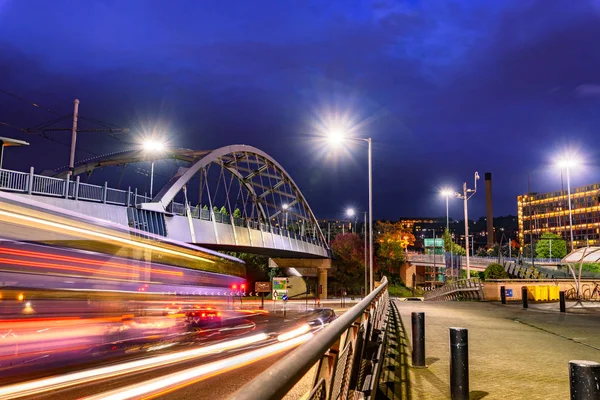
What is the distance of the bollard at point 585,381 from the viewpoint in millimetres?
3920

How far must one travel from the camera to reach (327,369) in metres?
2.95

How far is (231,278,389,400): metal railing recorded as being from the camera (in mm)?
1672

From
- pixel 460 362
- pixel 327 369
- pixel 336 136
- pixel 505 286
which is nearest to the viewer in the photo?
pixel 327 369

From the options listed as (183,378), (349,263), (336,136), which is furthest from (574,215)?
(183,378)

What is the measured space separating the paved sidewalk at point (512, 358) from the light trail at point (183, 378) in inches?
92.3

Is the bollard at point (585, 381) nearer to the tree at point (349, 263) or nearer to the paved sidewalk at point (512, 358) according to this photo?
the paved sidewalk at point (512, 358)

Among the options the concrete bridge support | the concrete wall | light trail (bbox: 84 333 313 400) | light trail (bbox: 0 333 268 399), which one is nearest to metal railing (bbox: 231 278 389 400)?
light trail (bbox: 84 333 313 400)

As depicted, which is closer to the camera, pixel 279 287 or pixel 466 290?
pixel 279 287

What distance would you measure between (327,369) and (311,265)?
76.8 metres

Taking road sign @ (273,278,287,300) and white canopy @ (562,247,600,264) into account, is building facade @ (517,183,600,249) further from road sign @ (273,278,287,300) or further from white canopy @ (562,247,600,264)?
road sign @ (273,278,287,300)

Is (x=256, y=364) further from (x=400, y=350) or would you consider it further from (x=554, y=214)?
(x=554, y=214)

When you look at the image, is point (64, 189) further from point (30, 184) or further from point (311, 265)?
point (311, 265)

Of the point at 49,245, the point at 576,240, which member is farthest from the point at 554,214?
the point at 49,245

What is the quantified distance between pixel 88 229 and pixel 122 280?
76.3 inches
